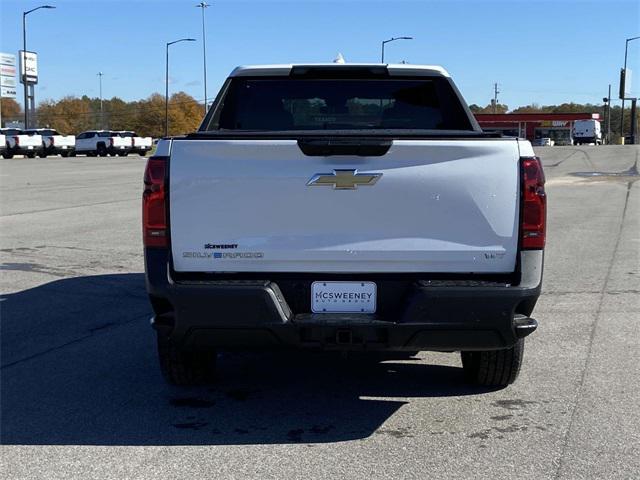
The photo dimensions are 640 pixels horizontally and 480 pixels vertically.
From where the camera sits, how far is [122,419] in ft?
15.1

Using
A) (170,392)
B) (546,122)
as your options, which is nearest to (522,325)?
(170,392)

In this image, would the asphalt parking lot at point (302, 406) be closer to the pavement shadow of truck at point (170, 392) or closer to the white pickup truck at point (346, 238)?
the pavement shadow of truck at point (170, 392)

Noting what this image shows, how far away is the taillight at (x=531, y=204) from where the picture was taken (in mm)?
4180

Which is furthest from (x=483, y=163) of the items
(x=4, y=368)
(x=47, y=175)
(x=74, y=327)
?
(x=47, y=175)

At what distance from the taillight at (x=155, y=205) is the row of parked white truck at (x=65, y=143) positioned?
45.1m

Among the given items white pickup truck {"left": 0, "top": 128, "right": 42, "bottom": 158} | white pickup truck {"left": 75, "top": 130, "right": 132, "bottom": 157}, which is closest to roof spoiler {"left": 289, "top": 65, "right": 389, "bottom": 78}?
white pickup truck {"left": 0, "top": 128, "right": 42, "bottom": 158}

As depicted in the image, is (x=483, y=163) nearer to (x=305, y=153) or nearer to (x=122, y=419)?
(x=305, y=153)

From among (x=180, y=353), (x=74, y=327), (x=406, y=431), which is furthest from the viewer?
(x=74, y=327)

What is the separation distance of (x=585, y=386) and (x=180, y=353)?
2592mm

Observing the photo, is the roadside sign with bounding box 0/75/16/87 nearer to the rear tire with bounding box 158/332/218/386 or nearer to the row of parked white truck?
the row of parked white truck

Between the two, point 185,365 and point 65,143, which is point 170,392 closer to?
point 185,365

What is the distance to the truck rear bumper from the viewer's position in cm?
416

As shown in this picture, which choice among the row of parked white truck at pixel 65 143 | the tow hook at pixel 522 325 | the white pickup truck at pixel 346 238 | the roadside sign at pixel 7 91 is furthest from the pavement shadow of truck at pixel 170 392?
the roadside sign at pixel 7 91

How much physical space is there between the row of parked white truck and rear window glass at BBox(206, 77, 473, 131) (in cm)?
4358
